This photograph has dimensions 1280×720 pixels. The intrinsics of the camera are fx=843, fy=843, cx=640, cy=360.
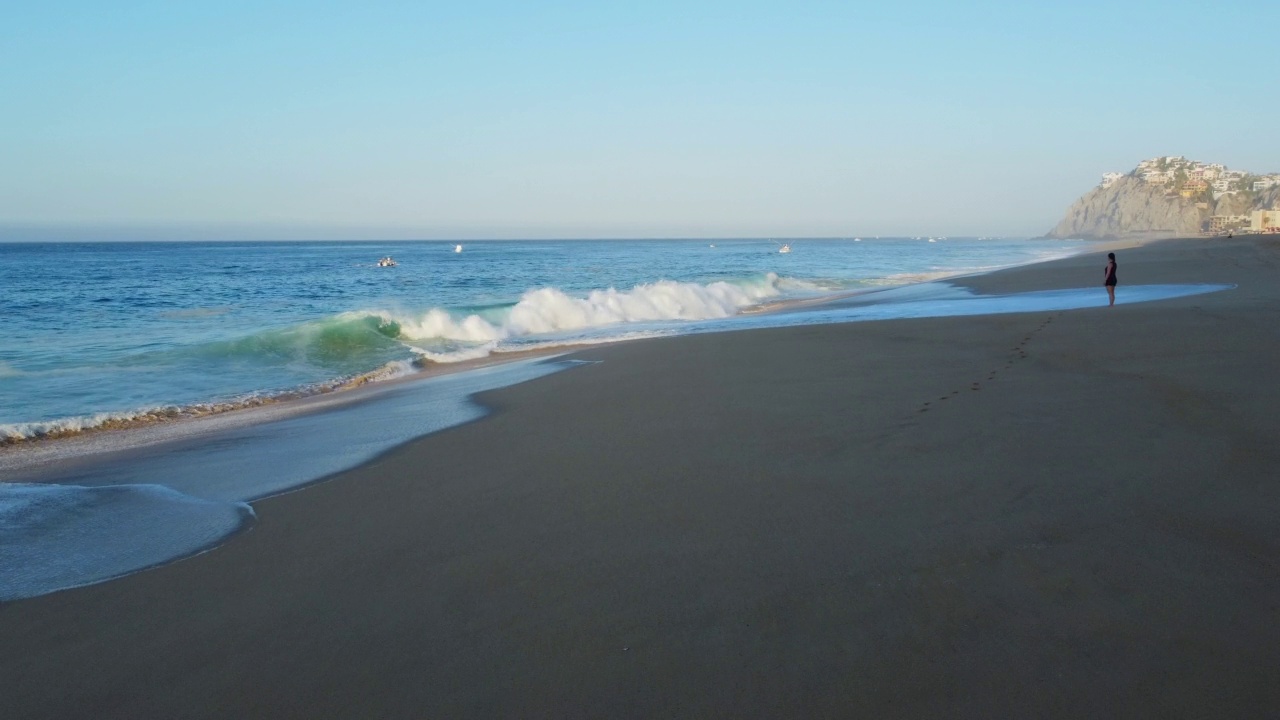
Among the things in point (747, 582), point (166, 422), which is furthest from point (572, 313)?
point (747, 582)

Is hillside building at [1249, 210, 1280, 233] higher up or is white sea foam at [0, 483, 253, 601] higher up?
hillside building at [1249, 210, 1280, 233]

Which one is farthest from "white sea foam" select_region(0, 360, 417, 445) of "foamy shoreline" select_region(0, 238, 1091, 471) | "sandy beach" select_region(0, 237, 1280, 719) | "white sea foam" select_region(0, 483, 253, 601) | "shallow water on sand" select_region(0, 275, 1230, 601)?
"sandy beach" select_region(0, 237, 1280, 719)

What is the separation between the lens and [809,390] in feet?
25.7

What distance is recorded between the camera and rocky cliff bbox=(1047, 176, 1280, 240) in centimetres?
12300

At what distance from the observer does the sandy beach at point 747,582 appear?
9.19 ft

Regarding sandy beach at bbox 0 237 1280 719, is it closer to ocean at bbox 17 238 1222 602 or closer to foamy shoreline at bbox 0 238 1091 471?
ocean at bbox 17 238 1222 602

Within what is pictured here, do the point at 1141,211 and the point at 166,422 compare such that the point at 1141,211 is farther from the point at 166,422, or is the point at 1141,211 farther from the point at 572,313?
the point at 166,422

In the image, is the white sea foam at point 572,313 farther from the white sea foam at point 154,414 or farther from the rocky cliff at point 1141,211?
the rocky cliff at point 1141,211

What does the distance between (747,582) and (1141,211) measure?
170 meters

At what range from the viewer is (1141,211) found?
146750 millimetres

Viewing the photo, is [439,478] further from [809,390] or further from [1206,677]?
[1206,677]

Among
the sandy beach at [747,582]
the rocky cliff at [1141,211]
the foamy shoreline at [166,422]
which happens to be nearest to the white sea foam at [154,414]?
the foamy shoreline at [166,422]

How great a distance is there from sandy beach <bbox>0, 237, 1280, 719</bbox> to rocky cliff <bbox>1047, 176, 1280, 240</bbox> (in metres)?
121

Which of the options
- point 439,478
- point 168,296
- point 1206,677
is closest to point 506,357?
point 439,478
